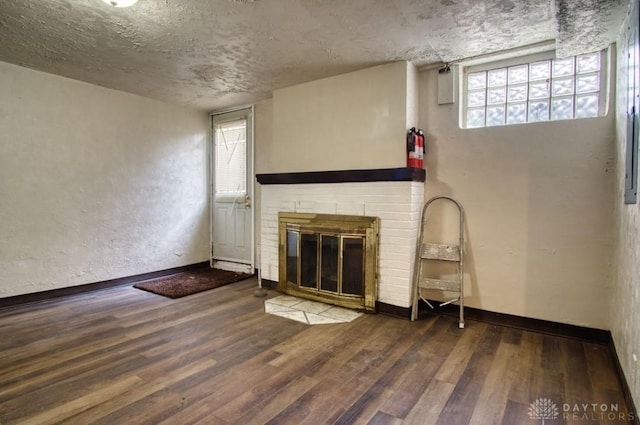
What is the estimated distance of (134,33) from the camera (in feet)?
8.79

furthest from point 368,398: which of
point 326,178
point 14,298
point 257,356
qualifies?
point 14,298

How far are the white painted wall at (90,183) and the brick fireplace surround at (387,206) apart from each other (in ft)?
7.36

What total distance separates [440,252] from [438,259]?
0.07 m

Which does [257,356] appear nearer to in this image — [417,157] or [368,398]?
[368,398]

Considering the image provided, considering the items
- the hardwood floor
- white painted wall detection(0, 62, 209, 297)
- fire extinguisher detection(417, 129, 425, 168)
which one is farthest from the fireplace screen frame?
white painted wall detection(0, 62, 209, 297)

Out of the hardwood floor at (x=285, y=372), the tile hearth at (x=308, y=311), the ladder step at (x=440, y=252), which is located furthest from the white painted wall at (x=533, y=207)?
the tile hearth at (x=308, y=311)

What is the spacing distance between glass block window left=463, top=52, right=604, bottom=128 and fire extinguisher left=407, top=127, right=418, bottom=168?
535 millimetres

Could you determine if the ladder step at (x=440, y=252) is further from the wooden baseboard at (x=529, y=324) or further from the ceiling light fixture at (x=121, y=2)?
the ceiling light fixture at (x=121, y=2)

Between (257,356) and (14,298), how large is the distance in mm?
2845

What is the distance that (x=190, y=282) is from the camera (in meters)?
4.38

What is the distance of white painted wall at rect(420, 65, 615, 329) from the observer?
8.75 feet

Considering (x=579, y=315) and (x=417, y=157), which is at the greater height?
(x=417, y=157)

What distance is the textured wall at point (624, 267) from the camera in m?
1.75

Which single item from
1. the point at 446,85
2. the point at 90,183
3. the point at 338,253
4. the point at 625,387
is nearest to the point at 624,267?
the point at 625,387
